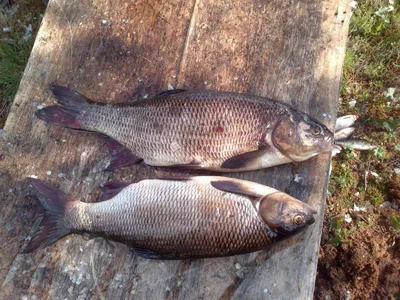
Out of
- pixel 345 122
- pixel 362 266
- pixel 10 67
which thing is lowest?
pixel 362 266

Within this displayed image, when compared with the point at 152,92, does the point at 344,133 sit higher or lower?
lower

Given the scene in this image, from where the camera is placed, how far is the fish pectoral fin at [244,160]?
2800 millimetres

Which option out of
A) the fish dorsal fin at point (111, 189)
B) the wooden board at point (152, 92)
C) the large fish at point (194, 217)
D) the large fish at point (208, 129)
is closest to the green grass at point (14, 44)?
the wooden board at point (152, 92)

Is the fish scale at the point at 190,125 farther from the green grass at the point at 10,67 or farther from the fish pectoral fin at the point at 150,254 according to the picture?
the green grass at the point at 10,67

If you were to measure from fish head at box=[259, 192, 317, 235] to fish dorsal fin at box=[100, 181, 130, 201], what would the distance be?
1136 millimetres

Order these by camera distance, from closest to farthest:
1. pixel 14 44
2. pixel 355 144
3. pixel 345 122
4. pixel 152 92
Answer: pixel 152 92 < pixel 355 144 < pixel 345 122 < pixel 14 44

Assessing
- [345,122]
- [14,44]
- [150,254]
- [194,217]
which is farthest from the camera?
[14,44]

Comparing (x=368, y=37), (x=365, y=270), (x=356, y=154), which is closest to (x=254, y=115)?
(x=356, y=154)

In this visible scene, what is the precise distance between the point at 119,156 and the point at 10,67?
217 centimetres

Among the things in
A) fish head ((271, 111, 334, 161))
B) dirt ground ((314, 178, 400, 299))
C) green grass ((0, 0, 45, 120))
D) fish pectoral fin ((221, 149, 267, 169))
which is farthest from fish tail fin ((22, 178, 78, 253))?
dirt ground ((314, 178, 400, 299))

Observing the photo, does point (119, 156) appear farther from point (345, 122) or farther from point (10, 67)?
point (345, 122)

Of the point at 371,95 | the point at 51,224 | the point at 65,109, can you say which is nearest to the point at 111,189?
the point at 51,224

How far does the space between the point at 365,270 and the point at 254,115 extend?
6.20 feet

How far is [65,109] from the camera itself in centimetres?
299
